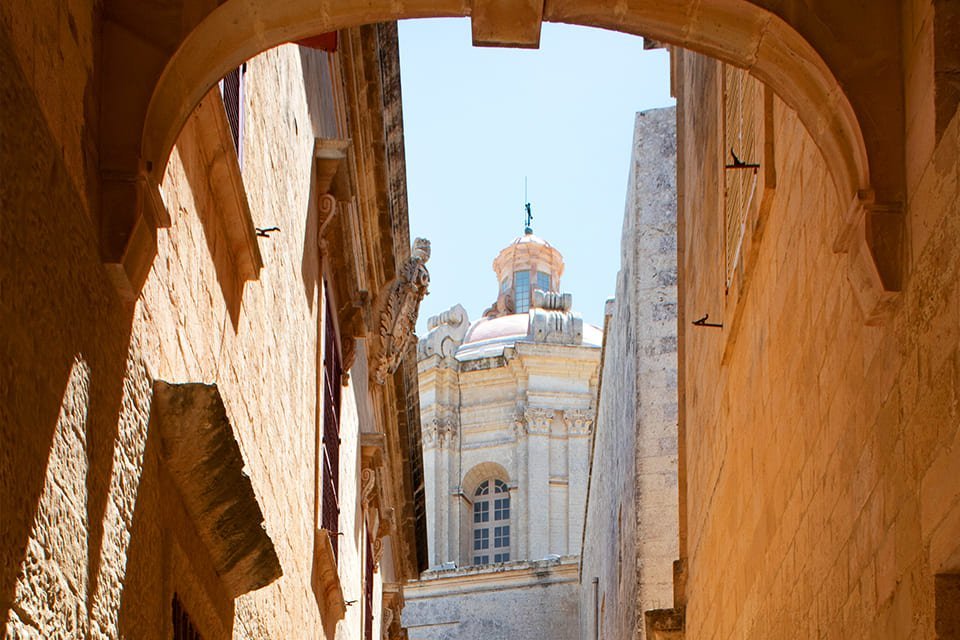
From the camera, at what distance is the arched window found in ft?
142

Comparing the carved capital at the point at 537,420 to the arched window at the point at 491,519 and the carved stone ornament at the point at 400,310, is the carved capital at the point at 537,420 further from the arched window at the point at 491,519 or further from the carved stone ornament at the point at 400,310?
the carved stone ornament at the point at 400,310

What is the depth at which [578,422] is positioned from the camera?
43312 mm

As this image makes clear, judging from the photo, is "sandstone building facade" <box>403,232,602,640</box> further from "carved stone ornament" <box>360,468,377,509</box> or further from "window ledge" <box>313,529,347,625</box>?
"window ledge" <box>313,529,347,625</box>

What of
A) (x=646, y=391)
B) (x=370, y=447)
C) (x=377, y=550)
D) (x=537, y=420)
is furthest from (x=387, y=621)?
(x=537, y=420)

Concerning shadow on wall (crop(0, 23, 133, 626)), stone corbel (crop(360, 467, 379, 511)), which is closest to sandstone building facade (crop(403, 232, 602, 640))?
stone corbel (crop(360, 467, 379, 511))

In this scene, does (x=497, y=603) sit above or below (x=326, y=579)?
above

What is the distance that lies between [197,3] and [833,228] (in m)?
2.63

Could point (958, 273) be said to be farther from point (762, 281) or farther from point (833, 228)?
point (762, 281)

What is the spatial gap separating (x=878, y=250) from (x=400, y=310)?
1033 centimetres

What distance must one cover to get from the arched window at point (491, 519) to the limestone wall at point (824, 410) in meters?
31.1

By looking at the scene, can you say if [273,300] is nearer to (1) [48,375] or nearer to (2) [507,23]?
(2) [507,23]

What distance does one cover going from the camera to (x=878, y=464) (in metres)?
5.86

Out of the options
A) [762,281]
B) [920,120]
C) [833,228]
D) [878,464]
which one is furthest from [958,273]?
[762,281]

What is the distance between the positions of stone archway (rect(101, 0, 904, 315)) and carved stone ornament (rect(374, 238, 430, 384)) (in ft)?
30.7
